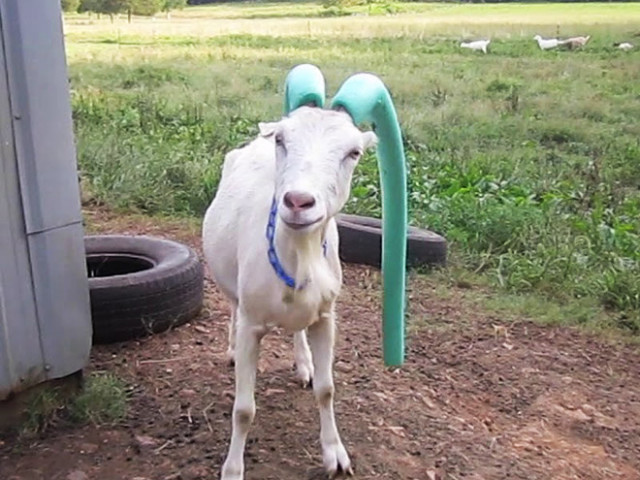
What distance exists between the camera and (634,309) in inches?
219

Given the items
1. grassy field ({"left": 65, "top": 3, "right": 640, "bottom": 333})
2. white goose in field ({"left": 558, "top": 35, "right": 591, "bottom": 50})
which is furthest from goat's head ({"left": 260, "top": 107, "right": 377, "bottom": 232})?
white goose in field ({"left": 558, "top": 35, "right": 591, "bottom": 50})

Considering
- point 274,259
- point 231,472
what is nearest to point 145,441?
point 231,472

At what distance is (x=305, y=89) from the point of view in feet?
10.1

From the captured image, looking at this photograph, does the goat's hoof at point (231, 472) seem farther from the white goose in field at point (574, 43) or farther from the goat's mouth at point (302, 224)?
the white goose in field at point (574, 43)

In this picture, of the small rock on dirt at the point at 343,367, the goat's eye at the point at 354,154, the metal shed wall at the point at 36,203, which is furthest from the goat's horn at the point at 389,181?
the metal shed wall at the point at 36,203

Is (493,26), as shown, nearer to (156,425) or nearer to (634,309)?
(634,309)

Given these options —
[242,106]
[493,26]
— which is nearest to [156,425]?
[242,106]

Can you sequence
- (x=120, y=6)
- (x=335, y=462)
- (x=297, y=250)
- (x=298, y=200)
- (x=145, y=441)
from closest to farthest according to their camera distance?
(x=298, y=200), (x=297, y=250), (x=335, y=462), (x=145, y=441), (x=120, y=6)

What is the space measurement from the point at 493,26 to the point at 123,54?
35.7 feet

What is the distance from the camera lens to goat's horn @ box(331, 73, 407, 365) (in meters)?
3.06

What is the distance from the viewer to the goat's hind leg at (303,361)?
4148mm

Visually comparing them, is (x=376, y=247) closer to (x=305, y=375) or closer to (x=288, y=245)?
(x=305, y=375)

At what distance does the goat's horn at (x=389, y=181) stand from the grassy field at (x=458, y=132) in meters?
2.20

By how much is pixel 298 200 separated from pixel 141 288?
201 centimetres
